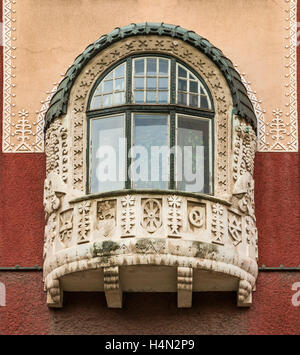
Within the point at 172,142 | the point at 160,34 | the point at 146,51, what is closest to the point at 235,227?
the point at 172,142

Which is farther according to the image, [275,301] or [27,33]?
[27,33]

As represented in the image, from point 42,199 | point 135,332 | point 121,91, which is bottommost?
point 135,332

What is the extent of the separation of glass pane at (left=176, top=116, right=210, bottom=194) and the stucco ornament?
0.19m

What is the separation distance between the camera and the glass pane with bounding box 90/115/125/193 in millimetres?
24203

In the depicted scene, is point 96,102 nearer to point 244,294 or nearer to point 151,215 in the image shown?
point 151,215

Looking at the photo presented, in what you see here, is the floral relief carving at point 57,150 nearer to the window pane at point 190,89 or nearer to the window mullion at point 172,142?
the window mullion at point 172,142

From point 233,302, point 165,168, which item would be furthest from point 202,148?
point 233,302

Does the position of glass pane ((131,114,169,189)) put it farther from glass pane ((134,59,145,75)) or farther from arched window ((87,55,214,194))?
glass pane ((134,59,145,75))

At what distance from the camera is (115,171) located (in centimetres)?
2425

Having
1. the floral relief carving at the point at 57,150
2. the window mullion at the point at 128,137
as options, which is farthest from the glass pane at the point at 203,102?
the floral relief carving at the point at 57,150

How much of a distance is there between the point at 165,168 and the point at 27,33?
12.3 feet

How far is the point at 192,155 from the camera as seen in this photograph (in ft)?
80.0

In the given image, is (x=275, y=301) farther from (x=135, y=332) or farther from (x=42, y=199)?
(x=42, y=199)

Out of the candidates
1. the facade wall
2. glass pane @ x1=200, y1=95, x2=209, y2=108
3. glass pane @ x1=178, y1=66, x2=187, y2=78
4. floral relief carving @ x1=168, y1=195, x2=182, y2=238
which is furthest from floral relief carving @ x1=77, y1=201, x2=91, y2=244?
glass pane @ x1=178, y1=66, x2=187, y2=78
